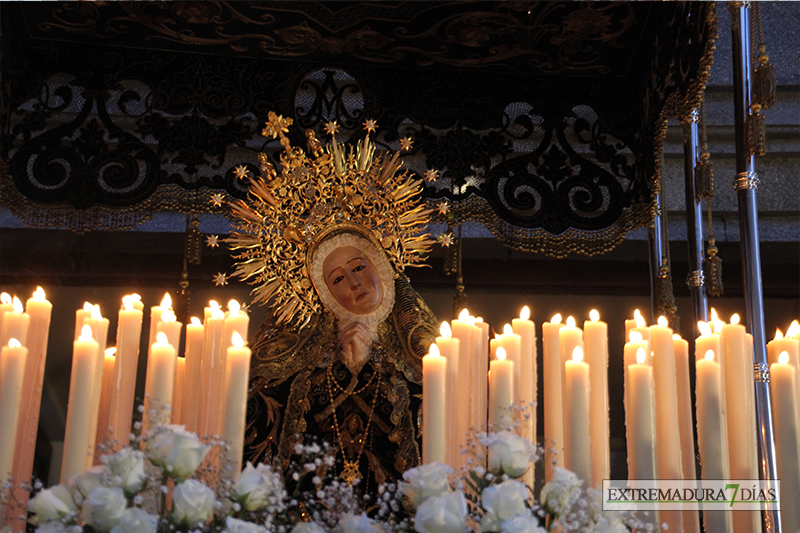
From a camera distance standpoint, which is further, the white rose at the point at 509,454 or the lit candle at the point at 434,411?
the lit candle at the point at 434,411

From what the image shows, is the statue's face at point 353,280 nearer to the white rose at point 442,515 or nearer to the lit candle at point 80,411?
the lit candle at point 80,411

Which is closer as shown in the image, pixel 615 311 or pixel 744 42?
pixel 744 42

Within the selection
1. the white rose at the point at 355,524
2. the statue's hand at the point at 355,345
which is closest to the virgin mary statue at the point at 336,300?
the statue's hand at the point at 355,345

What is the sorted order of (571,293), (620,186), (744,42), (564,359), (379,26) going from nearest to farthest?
(564,359) < (744,42) < (379,26) < (620,186) < (571,293)

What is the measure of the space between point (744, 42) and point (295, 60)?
1320mm

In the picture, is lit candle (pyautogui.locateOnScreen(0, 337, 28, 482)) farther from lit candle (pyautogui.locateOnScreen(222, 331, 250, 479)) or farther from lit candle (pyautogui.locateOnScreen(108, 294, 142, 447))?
lit candle (pyautogui.locateOnScreen(222, 331, 250, 479))

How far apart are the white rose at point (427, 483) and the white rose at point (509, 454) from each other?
0.08 meters

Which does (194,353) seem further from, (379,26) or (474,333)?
(379,26)

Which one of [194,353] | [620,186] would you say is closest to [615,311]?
[620,186]

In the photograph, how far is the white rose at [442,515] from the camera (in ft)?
4.14

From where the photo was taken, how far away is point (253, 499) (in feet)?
4.39

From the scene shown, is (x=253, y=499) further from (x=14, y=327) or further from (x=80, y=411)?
(x=14, y=327)

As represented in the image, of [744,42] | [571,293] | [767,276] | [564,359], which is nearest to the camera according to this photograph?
[564,359]

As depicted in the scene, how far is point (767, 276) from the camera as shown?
4199 millimetres
